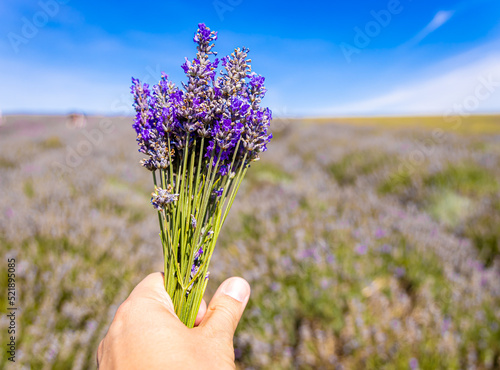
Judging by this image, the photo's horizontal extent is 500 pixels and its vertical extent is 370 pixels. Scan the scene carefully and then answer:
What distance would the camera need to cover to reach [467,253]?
Result: 9.80ft

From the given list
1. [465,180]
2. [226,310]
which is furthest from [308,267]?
[465,180]

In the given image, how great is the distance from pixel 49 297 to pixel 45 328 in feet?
0.85

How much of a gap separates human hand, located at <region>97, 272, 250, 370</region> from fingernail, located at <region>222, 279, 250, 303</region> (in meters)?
0.10

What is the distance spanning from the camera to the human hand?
0.83m

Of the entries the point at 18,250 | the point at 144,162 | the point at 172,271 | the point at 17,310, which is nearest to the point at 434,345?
the point at 172,271

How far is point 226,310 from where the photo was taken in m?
1.12

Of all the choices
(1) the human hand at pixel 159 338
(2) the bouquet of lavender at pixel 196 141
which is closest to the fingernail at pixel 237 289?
(1) the human hand at pixel 159 338

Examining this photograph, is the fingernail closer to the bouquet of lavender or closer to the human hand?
the human hand

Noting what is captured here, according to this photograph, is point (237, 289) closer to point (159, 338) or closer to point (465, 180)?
point (159, 338)

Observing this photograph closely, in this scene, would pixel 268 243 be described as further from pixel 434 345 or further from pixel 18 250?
pixel 18 250

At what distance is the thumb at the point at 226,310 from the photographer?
1.01 meters

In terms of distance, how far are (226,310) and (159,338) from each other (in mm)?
→ 317

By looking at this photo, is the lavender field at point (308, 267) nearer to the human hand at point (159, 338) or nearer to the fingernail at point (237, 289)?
the fingernail at point (237, 289)

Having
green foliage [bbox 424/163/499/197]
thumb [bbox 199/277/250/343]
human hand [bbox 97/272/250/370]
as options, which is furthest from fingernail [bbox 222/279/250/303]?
green foliage [bbox 424/163/499/197]
